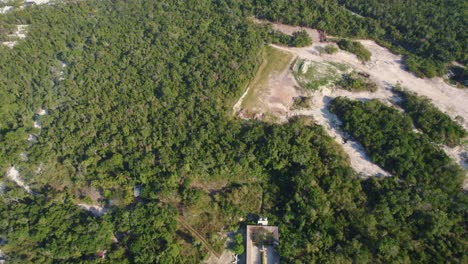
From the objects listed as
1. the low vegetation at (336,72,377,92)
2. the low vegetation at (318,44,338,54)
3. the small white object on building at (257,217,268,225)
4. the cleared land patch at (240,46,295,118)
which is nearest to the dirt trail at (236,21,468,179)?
the cleared land patch at (240,46,295,118)

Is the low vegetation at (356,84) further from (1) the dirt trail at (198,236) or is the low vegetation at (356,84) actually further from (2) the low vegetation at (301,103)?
(1) the dirt trail at (198,236)

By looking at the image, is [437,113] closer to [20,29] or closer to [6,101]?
[6,101]

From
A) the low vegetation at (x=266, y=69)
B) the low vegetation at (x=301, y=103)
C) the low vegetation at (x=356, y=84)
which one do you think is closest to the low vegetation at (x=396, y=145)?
the low vegetation at (x=356, y=84)

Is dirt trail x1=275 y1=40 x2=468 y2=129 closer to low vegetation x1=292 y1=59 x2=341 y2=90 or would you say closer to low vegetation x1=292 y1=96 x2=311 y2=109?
low vegetation x1=292 y1=59 x2=341 y2=90

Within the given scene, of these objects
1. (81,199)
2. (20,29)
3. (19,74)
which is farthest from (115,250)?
(20,29)

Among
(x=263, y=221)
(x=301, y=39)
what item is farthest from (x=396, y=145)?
(x=301, y=39)

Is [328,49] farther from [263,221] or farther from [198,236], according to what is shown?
[198,236]
